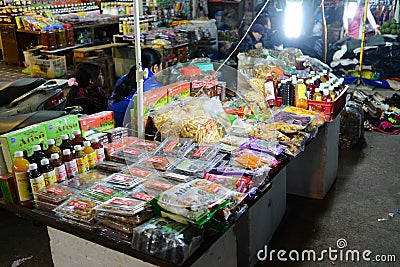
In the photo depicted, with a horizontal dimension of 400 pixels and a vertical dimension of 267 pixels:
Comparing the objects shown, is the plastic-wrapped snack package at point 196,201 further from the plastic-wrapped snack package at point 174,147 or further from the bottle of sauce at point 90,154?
the bottle of sauce at point 90,154

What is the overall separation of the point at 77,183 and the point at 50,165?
0.15 meters

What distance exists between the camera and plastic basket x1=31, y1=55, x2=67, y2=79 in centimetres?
695

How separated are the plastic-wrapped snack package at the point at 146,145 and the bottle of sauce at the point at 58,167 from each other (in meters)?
0.44

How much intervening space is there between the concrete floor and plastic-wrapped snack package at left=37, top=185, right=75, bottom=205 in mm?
1135

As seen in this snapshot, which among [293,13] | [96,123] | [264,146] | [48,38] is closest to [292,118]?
[264,146]

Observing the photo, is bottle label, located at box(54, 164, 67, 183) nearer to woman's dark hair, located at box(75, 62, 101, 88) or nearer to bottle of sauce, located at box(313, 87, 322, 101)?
woman's dark hair, located at box(75, 62, 101, 88)

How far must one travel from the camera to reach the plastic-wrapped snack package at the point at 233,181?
5.98ft

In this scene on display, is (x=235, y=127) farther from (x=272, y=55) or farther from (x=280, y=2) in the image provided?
(x=280, y=2)

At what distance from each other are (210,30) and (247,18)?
1.32m

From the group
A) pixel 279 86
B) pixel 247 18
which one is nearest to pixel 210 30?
pixel 247 18

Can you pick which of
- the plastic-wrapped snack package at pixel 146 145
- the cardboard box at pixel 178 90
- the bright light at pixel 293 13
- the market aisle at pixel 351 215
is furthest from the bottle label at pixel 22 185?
the bright light at pixel 293 13

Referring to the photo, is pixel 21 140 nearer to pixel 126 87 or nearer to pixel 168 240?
pixel 168 240

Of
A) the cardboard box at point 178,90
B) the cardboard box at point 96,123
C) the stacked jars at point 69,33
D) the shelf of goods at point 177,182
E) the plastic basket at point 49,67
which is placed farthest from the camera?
the stacked jars at point 69,33

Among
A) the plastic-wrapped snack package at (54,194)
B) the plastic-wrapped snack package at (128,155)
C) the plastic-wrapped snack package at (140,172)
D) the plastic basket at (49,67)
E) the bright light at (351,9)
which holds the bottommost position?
the plastic basket at (49,67)
